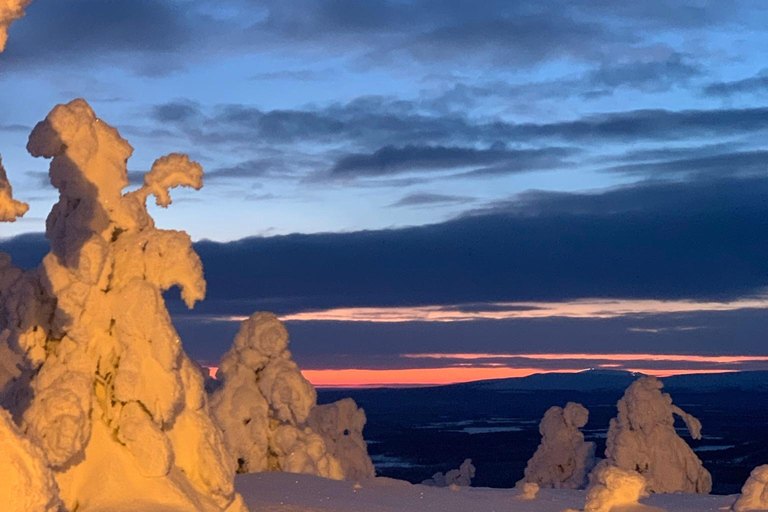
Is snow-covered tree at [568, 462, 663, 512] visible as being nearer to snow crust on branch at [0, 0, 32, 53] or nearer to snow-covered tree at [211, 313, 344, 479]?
snow-covered tree at [211, 313, 344, 479]

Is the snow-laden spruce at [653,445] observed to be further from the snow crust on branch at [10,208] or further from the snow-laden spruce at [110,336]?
the snow crust on branch at [10,208]

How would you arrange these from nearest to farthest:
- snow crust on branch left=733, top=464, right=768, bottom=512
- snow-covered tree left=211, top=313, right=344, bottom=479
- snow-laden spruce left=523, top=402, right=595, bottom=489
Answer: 1. snow crust on branch left=733, top=464, right=768, bottom=512
2. snow-covered tree left=211, top=313, right=344, bottom=479
3. snow-laden spruce left=523, top=402, right=595, bottom=489

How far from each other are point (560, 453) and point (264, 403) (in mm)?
19277

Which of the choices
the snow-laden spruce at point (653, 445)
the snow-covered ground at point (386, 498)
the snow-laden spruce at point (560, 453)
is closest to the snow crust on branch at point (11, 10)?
the snow-covered ground at point (386, 498)

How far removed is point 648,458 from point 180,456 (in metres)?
23.6

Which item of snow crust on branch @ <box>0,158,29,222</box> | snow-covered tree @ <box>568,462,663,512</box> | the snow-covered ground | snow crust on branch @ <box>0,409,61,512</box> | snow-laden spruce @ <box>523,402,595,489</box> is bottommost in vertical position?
snow-laden spruce @ <box>523,402,595,489</box>

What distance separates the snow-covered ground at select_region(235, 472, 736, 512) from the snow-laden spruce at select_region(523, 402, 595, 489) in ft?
56.5

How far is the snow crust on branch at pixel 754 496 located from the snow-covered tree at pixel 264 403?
1008cm

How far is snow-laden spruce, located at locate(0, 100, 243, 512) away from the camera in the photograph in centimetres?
1526

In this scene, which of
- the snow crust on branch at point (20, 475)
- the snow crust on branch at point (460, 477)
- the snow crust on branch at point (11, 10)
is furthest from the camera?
the snow crust on branch at point (460, 477)

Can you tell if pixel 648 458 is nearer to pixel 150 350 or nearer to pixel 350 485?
pixel 350 485

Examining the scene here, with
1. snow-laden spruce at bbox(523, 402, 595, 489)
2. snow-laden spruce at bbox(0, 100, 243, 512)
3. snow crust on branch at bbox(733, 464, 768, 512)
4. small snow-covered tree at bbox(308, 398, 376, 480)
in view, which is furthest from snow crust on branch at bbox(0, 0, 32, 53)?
snow-laden spruce at bbox(523, 402, 595, 489)

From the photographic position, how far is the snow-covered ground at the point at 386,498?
804 inches

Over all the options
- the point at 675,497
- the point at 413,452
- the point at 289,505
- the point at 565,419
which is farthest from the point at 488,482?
the point at 289,505
